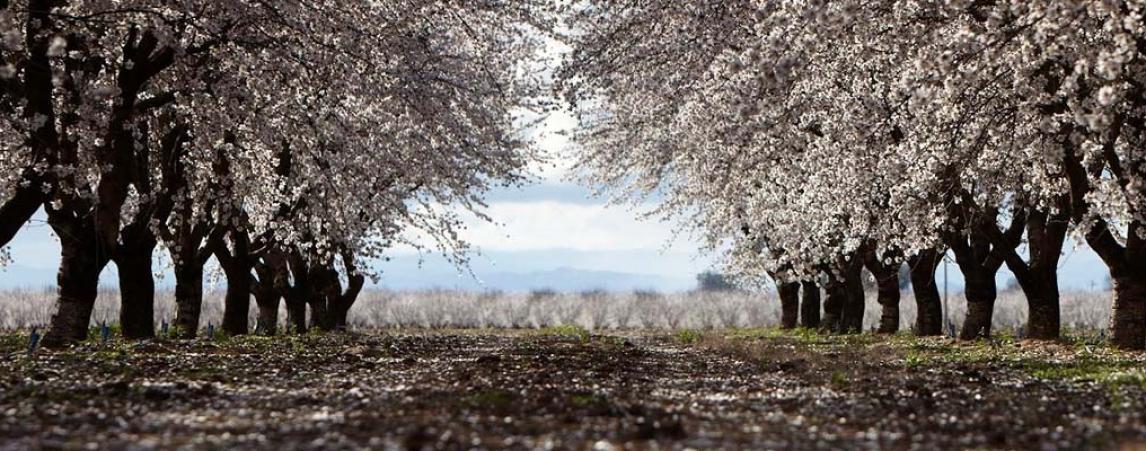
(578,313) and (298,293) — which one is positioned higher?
(298,293)

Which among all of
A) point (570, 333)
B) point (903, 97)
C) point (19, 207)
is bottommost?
point (570, 333)

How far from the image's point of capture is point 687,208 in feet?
163

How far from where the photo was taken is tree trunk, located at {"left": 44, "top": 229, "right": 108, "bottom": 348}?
22.6m

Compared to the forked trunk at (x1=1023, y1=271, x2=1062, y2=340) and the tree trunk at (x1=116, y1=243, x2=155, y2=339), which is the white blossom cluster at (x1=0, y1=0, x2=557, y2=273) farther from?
the forked trunk at (x1=1023, y1=271, x2=1062, y2=340)

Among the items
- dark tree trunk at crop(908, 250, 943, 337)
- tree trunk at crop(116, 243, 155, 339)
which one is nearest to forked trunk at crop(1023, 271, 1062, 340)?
dark tree trunk at crop(908, 250, 943, 337)

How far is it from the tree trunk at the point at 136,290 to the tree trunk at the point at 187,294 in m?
3.30

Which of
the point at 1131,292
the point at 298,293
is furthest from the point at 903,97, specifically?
the point at 298,293

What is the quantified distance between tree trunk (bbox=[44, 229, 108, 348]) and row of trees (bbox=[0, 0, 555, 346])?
0.09 feet

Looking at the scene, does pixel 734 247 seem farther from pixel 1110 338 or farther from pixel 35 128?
pixel 35 128

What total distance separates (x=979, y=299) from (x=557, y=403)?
22.7 metres

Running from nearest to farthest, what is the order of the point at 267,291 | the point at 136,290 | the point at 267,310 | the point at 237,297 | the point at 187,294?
the point at 136,290, the point at 187,294, the point at 237,297, the point at 267,310, the point at 267,291

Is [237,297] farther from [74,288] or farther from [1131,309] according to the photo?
[1131,309]

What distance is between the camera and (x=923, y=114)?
2022 cm

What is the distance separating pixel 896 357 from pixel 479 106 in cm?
1169
